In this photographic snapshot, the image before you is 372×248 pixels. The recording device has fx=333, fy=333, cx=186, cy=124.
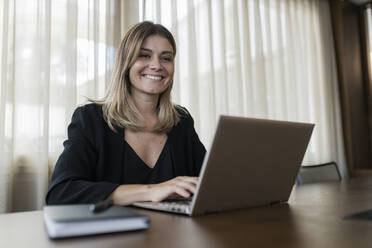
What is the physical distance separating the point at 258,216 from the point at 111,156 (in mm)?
745

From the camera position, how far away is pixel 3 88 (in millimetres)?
1935

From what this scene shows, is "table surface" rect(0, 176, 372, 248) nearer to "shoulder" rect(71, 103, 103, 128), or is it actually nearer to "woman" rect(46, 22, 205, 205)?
"woman" rect(46, 22, 205, 205)

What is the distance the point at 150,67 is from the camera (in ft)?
5.27

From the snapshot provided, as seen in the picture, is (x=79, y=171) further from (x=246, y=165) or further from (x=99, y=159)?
(x=246, y=165)

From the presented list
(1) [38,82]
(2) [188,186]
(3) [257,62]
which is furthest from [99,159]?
(3) [257,62]

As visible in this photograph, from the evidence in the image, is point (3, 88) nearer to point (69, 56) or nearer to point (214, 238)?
point (69, 56)

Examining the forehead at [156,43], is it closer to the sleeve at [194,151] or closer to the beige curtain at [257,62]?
the sleeve at [194,151]

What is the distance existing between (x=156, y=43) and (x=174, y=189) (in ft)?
2.95

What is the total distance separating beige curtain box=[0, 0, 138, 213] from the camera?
6.39ft

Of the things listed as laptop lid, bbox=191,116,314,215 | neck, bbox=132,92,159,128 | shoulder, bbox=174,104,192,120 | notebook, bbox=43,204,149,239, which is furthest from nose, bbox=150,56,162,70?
notebook, bbox=43,204,149,239

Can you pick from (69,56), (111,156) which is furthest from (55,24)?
(111,156)

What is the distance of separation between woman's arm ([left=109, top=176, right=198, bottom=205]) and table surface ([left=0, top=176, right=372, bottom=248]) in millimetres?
84

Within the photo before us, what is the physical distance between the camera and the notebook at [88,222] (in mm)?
567

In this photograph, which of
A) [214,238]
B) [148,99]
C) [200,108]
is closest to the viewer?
[214,238]
